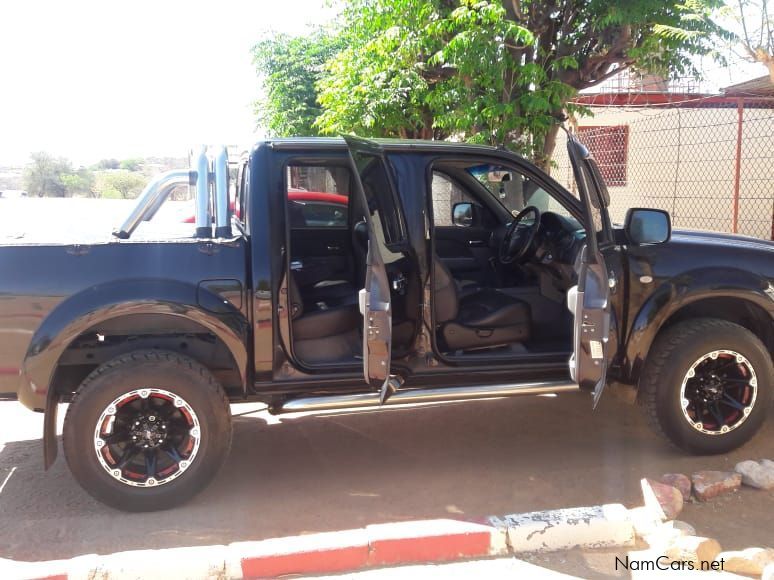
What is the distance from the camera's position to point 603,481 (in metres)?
4.29

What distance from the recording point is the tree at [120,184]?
2925 cm

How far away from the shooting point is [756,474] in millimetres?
4094

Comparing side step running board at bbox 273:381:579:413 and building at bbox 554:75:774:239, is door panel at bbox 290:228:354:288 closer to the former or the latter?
side step running board at bbox 273:381:579:413

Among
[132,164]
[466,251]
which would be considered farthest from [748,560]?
[132,164]

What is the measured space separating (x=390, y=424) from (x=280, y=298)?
1.75 m

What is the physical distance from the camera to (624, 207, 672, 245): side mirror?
4184 millimetres

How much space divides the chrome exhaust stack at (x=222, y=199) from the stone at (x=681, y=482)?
2761mm

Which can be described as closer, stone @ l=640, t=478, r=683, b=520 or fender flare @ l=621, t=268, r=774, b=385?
stone @ l=640, t=478, r=683, b=520

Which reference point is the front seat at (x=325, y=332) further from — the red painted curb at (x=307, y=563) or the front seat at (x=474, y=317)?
the red painted curb at (x=307, y=563)

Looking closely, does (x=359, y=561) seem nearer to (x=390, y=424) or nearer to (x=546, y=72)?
(x=390, y=424)

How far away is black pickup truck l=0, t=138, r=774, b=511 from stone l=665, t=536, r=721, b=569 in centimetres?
87

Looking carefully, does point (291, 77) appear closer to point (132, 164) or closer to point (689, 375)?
point (689, 375)

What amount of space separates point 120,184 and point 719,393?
28.9 meters

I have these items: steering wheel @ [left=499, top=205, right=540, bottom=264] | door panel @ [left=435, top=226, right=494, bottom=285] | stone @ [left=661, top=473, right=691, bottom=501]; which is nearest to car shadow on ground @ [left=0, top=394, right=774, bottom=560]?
Answer: stone @ [left=661, top=473, right=691, bottom=501]
